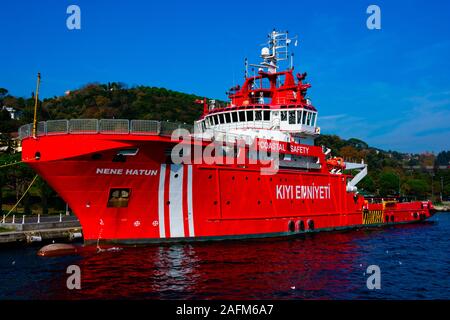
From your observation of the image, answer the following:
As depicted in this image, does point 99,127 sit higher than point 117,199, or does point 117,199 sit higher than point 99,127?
point 99,127

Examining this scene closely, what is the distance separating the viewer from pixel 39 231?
27453 millimetres

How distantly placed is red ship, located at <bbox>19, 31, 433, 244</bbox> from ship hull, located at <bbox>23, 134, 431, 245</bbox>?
0.05m

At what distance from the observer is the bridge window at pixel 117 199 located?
2100 cm

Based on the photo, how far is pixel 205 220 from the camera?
75.9 feet

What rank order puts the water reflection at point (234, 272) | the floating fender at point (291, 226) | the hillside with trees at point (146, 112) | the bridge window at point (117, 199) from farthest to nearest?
1. the hillside with trees at point (146, 112)
2. the floating fender at point (291, 226)
3. the bridge window at point (117, 199)
4. the water reflection at point (234, 272)

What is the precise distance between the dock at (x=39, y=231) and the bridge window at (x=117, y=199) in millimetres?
8462

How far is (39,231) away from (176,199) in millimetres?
11233

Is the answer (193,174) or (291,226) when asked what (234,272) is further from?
(291,226)

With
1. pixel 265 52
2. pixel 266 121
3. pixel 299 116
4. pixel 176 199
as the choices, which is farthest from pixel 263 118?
pixel 176 199

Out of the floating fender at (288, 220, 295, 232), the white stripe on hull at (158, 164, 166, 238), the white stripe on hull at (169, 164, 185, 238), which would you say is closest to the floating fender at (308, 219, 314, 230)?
the floating fender at (288, 220, 295, 232)

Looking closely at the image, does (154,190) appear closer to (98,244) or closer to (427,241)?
(98,244)

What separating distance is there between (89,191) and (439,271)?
16.6 metres

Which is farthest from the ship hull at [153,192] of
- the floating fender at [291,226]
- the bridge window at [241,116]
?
the bridge window at [241,116]

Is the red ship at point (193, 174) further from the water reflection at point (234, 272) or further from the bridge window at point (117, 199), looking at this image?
the water reflection at point (234, 272)
